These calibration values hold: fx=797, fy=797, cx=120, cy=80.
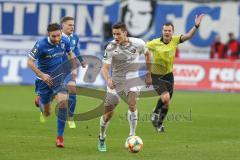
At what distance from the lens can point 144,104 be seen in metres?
26.8

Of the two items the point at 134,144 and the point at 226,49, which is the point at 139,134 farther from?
the point at 226,49

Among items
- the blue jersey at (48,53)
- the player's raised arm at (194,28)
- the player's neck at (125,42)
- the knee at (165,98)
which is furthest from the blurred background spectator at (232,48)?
the player's neck at (125,42)

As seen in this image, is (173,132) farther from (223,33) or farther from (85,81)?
(223,33)

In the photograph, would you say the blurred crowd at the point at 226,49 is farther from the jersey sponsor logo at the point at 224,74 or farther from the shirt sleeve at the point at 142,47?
the shirt sleeve at the point at 142,47

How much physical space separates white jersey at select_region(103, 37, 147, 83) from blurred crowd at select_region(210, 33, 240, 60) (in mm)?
22437

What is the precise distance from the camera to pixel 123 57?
613 inches

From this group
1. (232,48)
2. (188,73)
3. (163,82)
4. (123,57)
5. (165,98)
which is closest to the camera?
(123,57)

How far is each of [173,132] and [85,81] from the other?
14.9 metres

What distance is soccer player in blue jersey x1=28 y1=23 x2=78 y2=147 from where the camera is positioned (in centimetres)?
1551

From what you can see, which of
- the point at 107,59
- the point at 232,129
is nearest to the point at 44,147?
the point at 107,59

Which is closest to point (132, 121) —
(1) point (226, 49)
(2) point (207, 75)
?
(2) point (207, 75)

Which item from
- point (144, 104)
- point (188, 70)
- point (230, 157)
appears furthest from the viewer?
point (188, 70)

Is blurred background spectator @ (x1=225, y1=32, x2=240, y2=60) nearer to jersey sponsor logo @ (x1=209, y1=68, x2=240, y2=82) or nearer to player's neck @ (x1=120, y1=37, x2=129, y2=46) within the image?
jersey sponsor logo @ (x1=209, y1=68, x2=240, y2=82)

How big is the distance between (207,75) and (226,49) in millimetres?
5999
